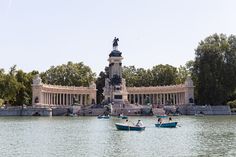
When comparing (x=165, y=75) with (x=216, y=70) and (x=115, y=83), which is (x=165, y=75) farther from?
(x=216, y=70)

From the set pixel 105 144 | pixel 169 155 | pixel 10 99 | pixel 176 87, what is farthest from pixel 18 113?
pixel 169 155

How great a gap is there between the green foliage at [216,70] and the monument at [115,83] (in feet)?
57.2

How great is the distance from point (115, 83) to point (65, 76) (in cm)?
2450

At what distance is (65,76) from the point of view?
12838 cm

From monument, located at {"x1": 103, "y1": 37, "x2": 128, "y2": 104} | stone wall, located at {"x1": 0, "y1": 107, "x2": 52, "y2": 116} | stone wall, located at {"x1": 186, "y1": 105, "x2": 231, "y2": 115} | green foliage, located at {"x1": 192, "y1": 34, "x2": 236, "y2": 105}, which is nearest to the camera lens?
stone wall, located at {"x1": 186, "y1": 105, "x2": 231, "y2": 115}

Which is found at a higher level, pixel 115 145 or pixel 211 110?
pixel 211 110

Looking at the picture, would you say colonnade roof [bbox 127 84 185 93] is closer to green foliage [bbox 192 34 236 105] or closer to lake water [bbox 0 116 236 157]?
green foliage [bbox 192 34 236 105]

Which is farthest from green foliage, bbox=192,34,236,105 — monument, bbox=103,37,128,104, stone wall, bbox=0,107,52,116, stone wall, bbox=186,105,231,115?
stone wall, bbox=0,107,52,116

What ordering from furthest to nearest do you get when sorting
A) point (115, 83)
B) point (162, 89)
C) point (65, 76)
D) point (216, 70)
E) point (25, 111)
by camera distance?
point (65, 76) < point (162, 89) < point (115, 83) < point (216, 70) < point (25, 111)

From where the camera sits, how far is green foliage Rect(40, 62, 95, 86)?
420 feet

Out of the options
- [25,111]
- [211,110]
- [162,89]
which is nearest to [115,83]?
[162,89]

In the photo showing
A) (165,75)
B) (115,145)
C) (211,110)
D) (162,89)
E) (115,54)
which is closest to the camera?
(115,145)

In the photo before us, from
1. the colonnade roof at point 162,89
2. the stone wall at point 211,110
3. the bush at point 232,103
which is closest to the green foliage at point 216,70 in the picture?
the bush at point 232,103

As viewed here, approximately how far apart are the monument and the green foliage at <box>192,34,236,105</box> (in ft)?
57.2
